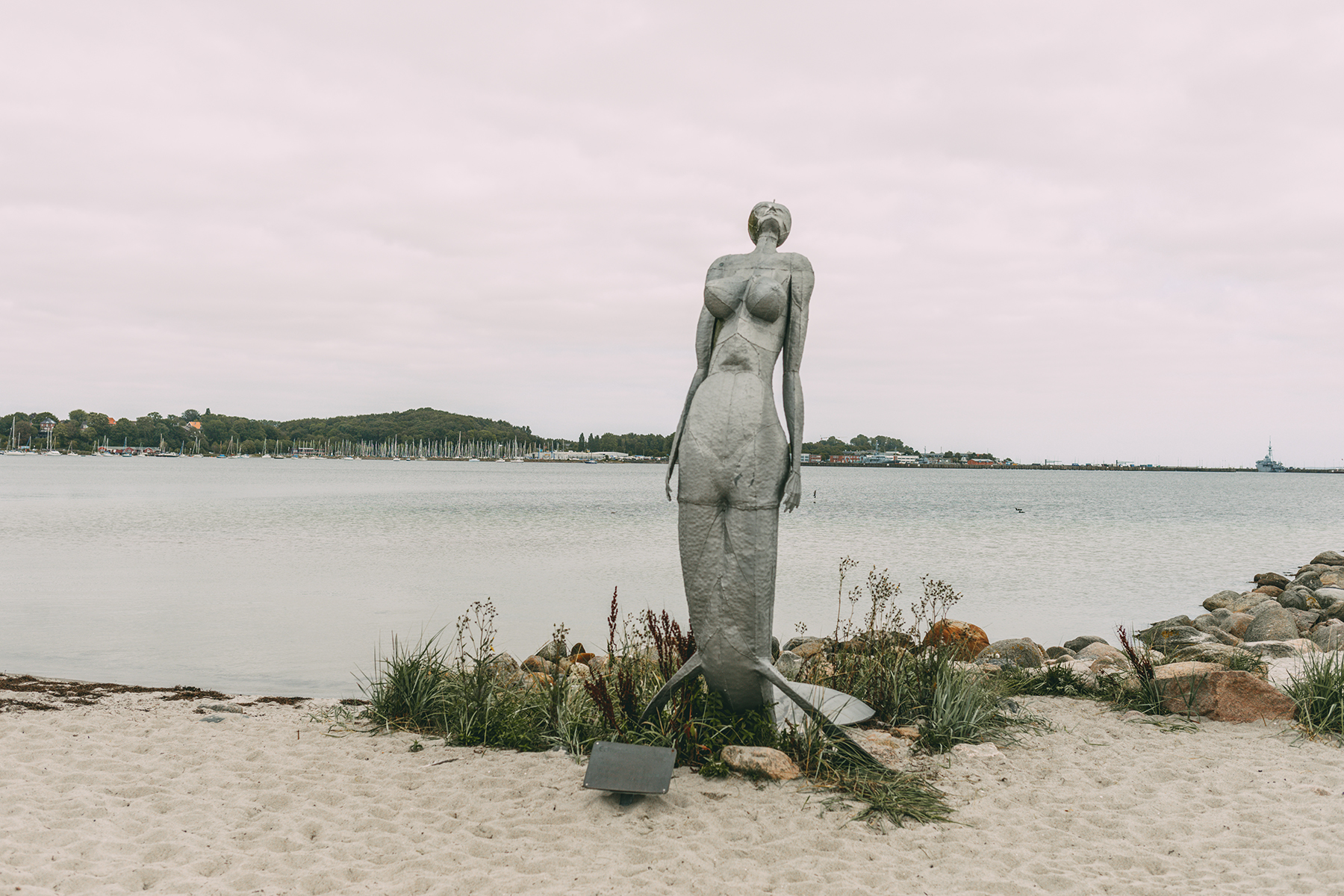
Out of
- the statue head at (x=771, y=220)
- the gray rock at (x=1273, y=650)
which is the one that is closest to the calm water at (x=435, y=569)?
the gray rock at (x=1273, y=650)

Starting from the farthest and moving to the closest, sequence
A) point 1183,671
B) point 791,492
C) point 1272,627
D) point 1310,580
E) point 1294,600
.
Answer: point 1310,580 < point 1294,600 < point 1272,627 < point 1183,671 < point 791,492

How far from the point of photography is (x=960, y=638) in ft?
35.3

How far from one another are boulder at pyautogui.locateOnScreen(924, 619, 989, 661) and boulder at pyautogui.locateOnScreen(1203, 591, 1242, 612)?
39.7ft

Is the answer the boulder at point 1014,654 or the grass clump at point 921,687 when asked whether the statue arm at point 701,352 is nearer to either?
the grass clump at point 921,687

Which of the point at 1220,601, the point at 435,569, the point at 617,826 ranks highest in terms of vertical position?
the point at 617,826

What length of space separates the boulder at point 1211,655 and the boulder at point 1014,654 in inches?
68.9

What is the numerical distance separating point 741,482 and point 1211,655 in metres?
6.83

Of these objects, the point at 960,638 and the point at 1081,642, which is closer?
the point at 960,638

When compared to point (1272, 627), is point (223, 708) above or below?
below

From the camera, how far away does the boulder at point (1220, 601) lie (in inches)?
839

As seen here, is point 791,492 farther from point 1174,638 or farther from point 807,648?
point 1174,638

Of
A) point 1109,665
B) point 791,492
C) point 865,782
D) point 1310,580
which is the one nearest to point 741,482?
point 791,492

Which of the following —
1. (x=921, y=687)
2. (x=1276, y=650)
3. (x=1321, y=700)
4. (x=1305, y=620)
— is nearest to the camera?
(x=1321, y=700)

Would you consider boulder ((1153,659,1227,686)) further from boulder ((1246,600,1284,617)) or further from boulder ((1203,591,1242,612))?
boulder ((1203,591,1242,612))
